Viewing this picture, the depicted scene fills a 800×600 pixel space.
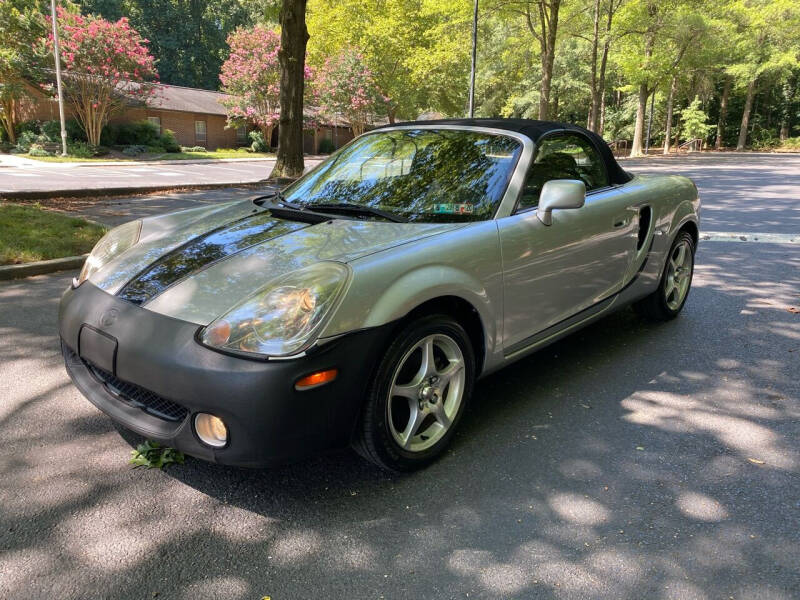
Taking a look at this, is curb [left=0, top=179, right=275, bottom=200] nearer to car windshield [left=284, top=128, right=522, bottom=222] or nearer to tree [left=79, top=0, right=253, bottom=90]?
car windshield [left=284, top=128, right=522, bottom=222]

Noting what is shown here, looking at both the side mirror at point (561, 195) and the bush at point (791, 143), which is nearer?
the side mirror at point (561, 195)

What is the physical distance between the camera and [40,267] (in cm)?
579

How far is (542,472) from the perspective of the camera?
272 centimetres

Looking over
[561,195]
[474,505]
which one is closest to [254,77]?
[561,195]

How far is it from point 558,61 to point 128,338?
156 feet

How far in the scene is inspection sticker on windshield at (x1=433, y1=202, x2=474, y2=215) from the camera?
9.95 feet

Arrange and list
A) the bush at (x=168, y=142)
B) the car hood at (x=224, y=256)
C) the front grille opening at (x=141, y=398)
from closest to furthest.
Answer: the front grille opening at (x=141, y=398)
the car hood at (x=224, y=256)
the bush at (x=168, y=142)

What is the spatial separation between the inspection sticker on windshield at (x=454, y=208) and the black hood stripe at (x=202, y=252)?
0.67 m

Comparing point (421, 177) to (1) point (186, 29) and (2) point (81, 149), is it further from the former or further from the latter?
(1) point (186, 29)

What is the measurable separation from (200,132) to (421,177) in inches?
1641

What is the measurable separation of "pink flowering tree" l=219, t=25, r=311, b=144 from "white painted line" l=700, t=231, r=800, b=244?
1273 inches

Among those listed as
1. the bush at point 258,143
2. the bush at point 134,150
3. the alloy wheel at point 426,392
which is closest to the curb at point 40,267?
the alloy wheel at point 426,392

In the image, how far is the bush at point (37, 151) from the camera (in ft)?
87.7

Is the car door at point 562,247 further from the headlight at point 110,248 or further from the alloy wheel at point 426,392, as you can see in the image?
the headlight at point 110,248
